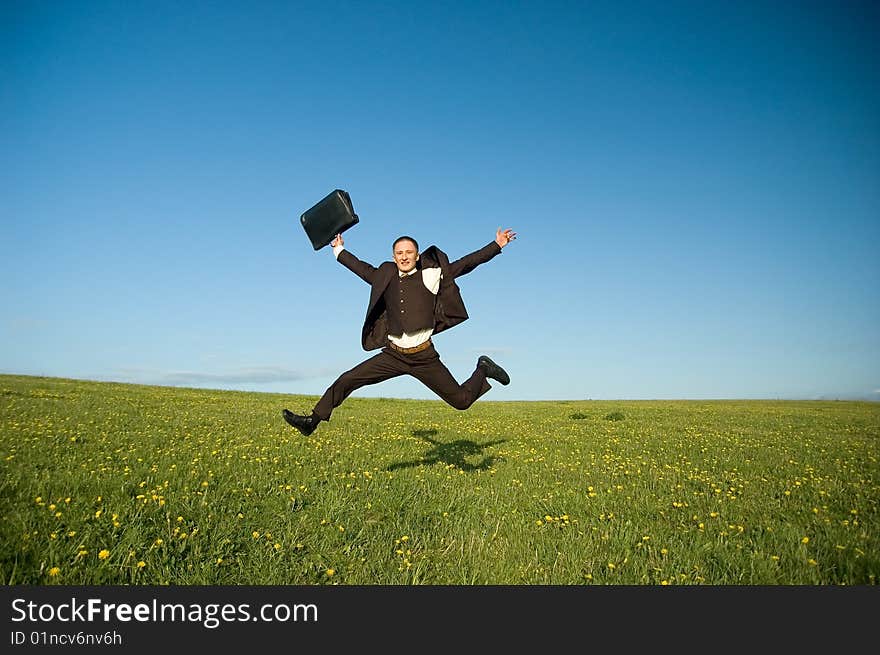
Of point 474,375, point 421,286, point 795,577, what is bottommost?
point 795,577

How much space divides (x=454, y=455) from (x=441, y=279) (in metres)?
5.80

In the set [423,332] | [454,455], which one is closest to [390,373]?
[423,332]

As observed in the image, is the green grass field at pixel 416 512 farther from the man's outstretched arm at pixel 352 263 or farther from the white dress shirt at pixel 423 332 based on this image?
the man's outstretched arm at pixel 352 263

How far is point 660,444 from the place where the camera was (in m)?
15.7

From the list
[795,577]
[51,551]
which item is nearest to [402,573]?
[51,551]

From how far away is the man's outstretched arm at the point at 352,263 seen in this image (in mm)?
8344

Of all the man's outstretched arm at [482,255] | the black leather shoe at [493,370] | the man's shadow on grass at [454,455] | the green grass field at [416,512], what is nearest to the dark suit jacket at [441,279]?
the man's outstretched arm at [482,255]

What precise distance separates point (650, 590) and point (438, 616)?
1974 millimetres

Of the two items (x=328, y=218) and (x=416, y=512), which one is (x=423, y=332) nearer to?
(x=328, y=218)

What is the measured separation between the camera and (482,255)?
8.21m

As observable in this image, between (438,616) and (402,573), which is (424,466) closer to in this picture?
(402,573)

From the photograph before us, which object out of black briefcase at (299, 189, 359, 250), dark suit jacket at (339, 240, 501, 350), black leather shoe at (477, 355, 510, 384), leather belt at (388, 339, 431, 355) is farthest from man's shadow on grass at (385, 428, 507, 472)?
black briefcase at (299, 189, 359, 250)

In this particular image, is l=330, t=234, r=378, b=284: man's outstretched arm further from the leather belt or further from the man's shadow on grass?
the man's shadow on grass

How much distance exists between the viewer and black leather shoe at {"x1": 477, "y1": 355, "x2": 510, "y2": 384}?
977cm
